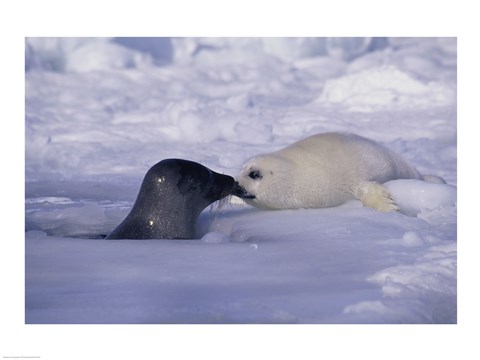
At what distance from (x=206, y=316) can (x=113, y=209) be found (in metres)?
2.97

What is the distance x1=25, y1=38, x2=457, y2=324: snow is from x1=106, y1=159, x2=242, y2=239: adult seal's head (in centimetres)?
21

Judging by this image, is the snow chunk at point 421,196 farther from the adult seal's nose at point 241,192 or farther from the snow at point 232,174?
the adult seal's nose at point 241,192

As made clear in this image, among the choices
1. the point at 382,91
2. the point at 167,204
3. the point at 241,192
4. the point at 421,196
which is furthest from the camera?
the point at 382,91

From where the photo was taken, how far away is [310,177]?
16.1 feet

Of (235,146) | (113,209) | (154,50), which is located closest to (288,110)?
(235,146)

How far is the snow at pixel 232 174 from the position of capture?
283 centimetres

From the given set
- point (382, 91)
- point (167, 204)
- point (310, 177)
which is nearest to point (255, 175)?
point (310, 177)

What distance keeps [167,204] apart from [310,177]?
3.63 feet

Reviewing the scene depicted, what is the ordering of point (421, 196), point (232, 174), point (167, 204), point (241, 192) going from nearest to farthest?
point (167, 204) < point (421, 196) < point (241, 192) < point (232, 174)

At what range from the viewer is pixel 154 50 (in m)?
11.0

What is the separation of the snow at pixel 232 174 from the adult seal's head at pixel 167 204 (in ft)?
0.70

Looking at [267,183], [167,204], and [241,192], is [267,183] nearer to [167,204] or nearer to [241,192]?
[241,192]

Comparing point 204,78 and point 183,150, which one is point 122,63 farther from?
point 183,150

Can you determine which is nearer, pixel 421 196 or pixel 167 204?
pixel 167 204
